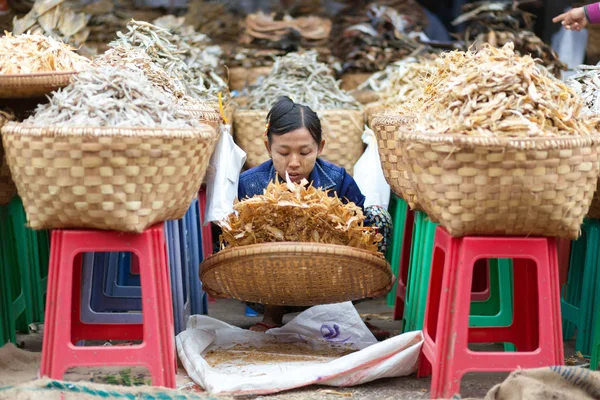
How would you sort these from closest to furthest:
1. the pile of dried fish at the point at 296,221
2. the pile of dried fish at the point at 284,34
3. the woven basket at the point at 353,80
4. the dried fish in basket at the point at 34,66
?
the dried fish in basket at the point at 34,66 < the pile of dried fish at the point at 296,221 < the woven basket at the point at 353,80 < the pile of dried fish at the point at 284,34

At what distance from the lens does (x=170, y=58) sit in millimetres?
4641

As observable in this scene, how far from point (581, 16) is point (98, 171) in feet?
8.71

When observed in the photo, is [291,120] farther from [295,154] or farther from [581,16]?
[581,16]

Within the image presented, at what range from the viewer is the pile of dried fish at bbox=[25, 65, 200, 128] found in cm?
267

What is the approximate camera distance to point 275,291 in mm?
3180

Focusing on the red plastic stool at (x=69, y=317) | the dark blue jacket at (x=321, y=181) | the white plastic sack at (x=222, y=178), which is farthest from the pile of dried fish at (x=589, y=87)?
the red plastic stool at (x=69, y=317)

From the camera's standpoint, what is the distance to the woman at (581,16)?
4129 millimetres

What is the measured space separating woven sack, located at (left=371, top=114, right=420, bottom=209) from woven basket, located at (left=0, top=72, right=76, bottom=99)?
4.01 feet

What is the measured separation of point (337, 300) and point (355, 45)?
3.27 meters

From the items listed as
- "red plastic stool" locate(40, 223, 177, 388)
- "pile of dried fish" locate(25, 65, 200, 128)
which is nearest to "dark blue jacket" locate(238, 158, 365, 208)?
"pile of dried fish" locate(25, 65, 200, 128)

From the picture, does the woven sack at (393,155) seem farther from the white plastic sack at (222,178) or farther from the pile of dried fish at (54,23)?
the pile of dried fish at (54,23)

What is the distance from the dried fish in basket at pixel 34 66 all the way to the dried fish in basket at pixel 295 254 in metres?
0.82

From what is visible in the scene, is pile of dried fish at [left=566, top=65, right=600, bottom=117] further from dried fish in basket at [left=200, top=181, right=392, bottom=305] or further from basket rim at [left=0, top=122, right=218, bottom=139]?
basket rim at [left=0, top=122, right=218, bottom=139]

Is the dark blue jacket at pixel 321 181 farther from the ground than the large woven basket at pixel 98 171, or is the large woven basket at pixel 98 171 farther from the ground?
the large woven basket at pixel 98 171
